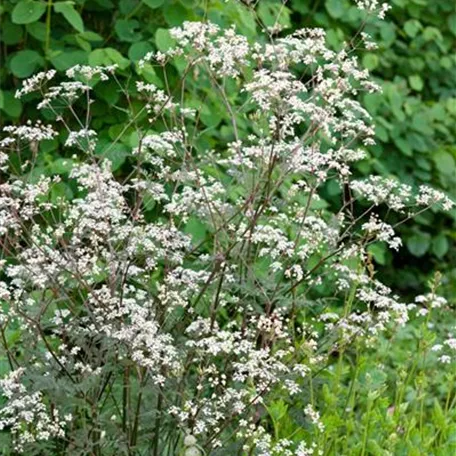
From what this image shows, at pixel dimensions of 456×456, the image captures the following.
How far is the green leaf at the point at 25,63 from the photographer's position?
3.80 meters

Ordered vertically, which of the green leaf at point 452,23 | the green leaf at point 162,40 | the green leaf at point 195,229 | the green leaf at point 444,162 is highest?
the green leaf at point 452,23

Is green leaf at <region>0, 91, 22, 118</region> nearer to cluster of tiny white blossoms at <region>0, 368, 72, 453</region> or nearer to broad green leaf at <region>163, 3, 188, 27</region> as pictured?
broad green leaf at <region>163, 3, 188, 27</region>

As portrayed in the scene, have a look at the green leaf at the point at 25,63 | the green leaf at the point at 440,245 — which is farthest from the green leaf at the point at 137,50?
the green leaf at the point at 440,245

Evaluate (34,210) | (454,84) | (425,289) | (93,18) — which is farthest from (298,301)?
(454,84)

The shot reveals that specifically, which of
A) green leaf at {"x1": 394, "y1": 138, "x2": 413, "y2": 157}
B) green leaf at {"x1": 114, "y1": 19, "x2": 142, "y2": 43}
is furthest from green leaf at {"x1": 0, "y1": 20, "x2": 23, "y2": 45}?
green leaf at {"x1": 394, "y1": 138, "x2": 413, "y2": 157}

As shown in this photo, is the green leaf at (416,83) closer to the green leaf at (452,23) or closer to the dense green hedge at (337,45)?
the dense green hedge at (337,45)

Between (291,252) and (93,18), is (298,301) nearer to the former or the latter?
(291,252)

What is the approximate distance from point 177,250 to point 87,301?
0.35m

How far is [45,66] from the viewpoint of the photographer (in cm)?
387

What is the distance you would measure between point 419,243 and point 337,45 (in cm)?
110

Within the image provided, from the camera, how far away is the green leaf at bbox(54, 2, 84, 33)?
371 cm

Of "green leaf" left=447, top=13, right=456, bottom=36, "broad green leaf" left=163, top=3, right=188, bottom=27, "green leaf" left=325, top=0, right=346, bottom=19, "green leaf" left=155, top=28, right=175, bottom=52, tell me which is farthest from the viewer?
"green leaf" left=447, top=13, right=456, bottom=36

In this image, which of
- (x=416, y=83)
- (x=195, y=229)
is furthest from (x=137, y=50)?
(x=416, y=83)

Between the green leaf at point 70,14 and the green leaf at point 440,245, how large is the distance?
7.55ft
